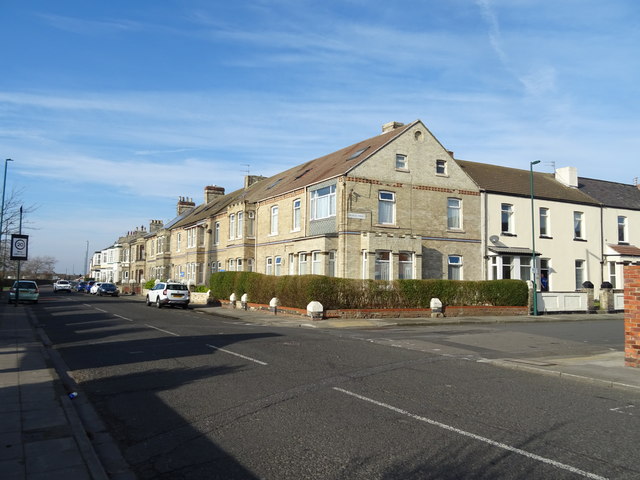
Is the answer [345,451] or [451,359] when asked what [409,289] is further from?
[345,451]

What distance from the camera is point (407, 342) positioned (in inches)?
635

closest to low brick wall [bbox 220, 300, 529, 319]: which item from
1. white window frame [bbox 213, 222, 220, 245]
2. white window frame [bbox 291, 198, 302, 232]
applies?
white window frame [bbox 291, 198, 302, 232]

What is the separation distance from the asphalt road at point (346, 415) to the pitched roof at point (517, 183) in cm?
2394

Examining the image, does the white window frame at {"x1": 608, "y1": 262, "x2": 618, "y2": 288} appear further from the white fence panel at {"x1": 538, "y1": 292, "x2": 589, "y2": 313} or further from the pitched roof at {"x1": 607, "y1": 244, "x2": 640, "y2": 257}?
the white fence panel at {"x1": 538, "y1": 292, "x2": 589, "y2": 313}

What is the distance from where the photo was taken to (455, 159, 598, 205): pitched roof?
35.3 m

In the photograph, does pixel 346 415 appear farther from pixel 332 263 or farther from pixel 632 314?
pixel 332 263

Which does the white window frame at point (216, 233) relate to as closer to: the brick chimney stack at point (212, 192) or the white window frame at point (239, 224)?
the white window frame at point (239, 224)

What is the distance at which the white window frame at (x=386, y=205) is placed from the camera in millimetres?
30922

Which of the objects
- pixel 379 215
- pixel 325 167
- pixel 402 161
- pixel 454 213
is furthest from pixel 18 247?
pixel 454 213

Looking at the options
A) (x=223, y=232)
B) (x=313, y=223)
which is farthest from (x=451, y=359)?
(x=223, y=232)

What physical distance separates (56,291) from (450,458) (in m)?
71.2

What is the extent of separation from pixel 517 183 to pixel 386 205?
11.5 meters

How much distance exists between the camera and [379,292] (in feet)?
87.2

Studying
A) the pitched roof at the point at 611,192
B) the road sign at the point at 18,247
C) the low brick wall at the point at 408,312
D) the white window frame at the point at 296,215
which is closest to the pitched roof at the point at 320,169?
the white window frame at the point at 296,215
